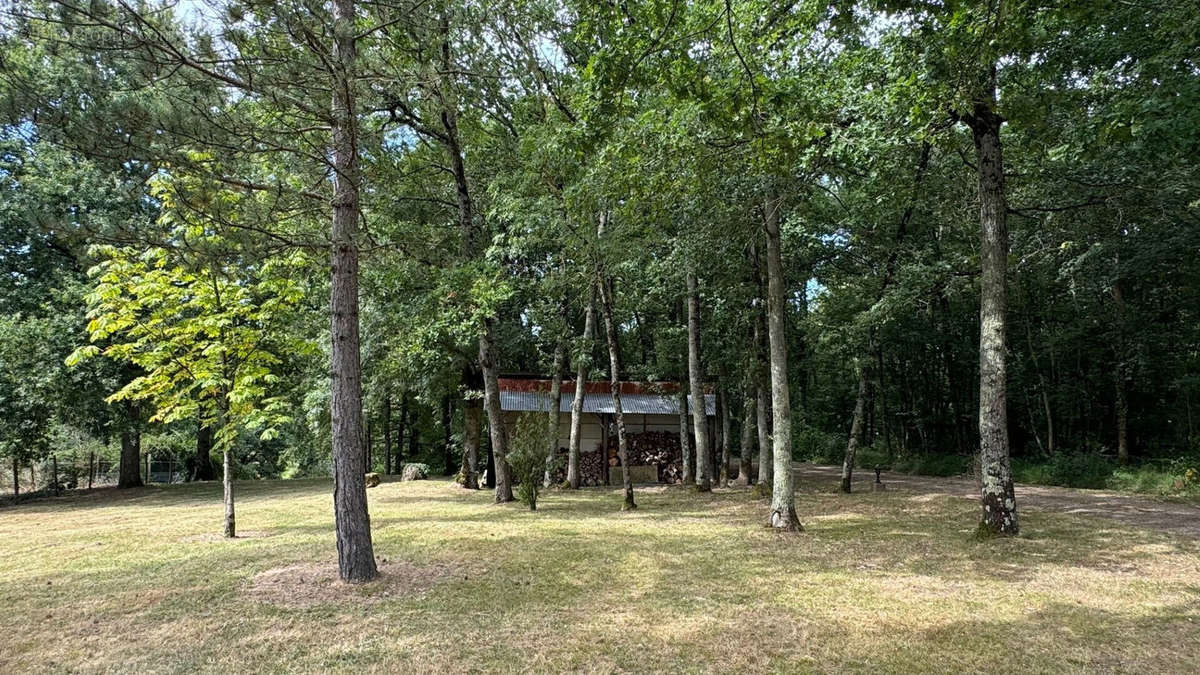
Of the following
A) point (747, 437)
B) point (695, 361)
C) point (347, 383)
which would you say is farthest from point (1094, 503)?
point (347, 383)

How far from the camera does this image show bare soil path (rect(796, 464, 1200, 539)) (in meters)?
8.73

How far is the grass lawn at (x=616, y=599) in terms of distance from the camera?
3816 mm

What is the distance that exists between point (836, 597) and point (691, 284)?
25.9ft

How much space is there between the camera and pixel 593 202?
7648 mm

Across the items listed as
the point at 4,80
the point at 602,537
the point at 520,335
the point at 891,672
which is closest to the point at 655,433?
the point at 520,335

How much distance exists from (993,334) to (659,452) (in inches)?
458

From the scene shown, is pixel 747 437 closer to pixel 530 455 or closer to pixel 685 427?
pixel 685 427

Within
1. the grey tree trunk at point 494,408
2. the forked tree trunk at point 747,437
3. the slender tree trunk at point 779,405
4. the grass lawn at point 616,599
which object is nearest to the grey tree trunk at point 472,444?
the grey tree trunk at point 494,408

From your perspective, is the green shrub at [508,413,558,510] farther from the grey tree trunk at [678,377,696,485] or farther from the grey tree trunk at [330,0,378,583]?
the grey tree trunk at [330,0,378,583]

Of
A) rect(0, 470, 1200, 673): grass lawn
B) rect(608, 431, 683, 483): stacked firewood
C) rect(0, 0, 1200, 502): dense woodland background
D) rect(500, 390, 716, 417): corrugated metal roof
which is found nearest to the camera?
rect(0, 470, 1200, 673): grass lawn

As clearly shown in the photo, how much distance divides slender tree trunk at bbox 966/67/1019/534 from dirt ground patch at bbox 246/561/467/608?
648cm

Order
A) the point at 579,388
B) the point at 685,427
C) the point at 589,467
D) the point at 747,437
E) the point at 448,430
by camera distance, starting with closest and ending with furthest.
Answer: the point at 579,388 → the point at 685,427 → the point at 747,437 → the point at 589,467 → the point at 448,430

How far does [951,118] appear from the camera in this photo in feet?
24.3

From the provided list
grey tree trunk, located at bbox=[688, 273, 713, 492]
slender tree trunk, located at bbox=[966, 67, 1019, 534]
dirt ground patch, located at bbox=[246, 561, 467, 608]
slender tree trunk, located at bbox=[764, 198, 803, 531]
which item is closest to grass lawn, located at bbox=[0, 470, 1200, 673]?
dirt ground patch, located at bbox=[246, 561, 467, 608]
